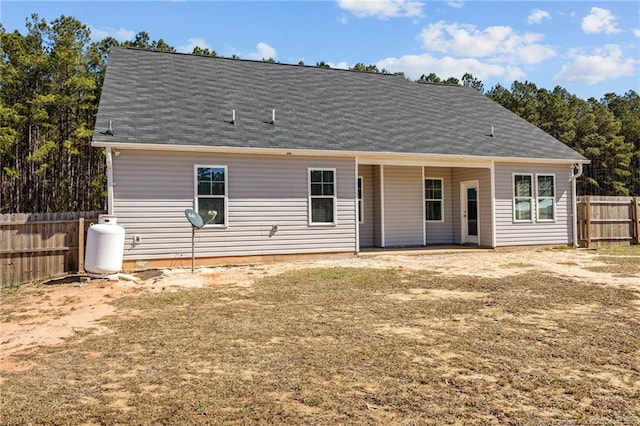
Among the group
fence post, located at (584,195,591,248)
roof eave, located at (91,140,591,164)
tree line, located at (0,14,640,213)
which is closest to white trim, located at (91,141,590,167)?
roof eave, located at (91,140,591,164)

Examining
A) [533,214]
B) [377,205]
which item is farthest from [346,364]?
[533,214]

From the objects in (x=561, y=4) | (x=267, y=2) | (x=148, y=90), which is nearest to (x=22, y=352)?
(x=148, y=90)

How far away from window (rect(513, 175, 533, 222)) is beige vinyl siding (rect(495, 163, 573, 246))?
129mm

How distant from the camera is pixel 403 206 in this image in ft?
50.2

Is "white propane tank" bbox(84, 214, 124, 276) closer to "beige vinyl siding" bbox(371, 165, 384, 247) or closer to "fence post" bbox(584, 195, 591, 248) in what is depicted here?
"beige vinyl siding" bbox(371, 165, 384, 247)

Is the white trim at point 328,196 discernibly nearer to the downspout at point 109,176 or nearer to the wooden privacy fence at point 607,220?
the downspout at point 109,176

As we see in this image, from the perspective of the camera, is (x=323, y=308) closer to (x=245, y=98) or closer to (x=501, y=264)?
(x=501, y=264)

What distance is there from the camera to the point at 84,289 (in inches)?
343

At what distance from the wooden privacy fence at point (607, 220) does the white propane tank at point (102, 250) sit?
47.8 ft

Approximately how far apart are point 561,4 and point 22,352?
1452 centimetres

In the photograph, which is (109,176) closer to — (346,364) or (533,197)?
(346,364)

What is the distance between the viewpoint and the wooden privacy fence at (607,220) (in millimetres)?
16016

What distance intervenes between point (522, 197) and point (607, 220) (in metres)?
3.98

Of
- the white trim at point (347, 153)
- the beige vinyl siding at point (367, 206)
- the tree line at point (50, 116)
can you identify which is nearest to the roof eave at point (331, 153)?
the white trim at point (347, 153)
